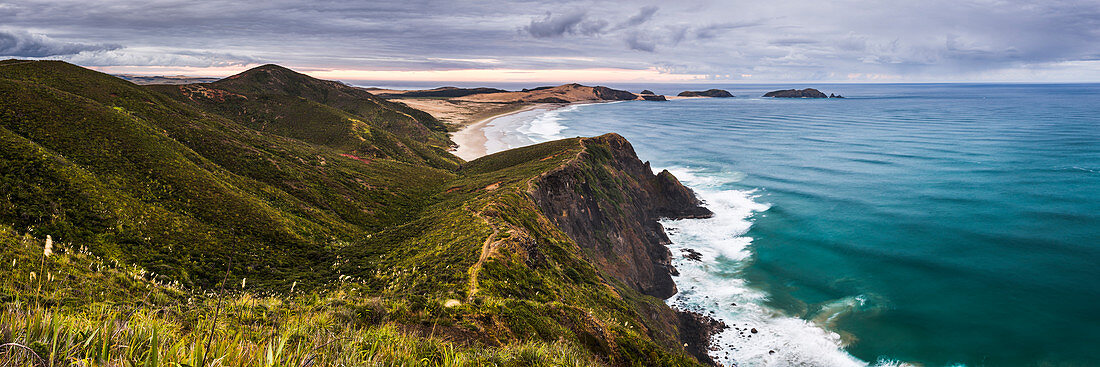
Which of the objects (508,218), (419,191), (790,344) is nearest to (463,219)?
(508,218)

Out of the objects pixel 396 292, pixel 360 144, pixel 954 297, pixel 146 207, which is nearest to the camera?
pixel 396 292

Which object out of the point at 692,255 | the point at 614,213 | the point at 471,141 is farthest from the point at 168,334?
the point at 471,141

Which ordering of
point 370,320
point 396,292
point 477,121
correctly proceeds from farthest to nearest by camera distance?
1. point 477,121
2. point 396,292
3. point 370,320

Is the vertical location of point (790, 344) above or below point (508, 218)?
below

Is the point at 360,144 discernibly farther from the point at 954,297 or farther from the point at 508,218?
the point at 954,297

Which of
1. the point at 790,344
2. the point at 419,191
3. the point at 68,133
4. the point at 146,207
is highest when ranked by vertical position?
the point at 68,133

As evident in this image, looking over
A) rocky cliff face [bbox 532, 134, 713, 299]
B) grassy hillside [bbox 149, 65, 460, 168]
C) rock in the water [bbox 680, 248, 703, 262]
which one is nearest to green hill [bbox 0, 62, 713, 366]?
rocky cliff face [bbox 532, 134, 713, 299]

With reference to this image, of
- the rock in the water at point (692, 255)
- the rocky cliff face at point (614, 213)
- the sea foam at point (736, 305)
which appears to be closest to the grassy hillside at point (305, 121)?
the rocky cliff face at point (614, 213)
